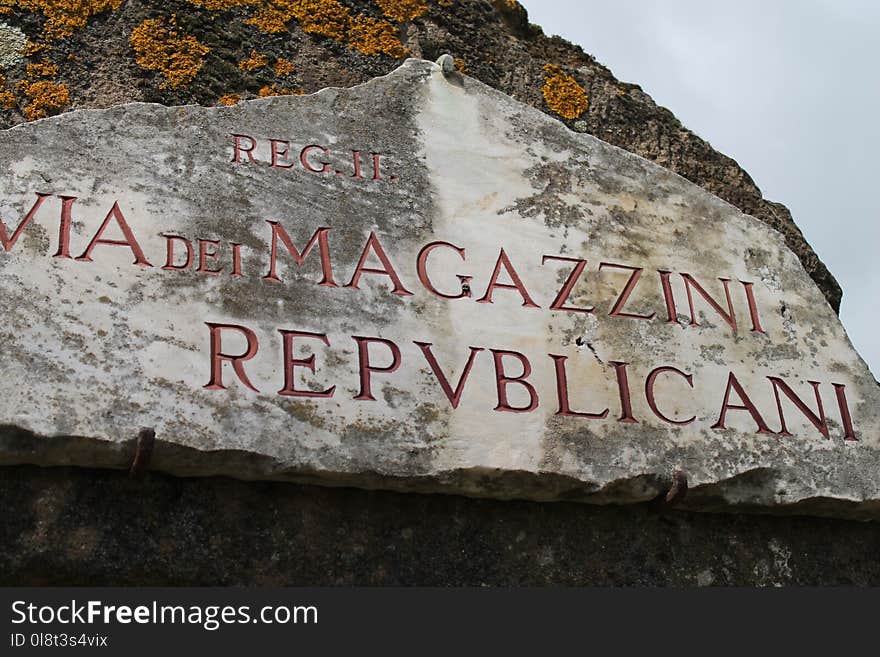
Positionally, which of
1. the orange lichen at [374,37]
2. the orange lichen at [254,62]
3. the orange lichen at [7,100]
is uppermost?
the orange lichen at [374,37]

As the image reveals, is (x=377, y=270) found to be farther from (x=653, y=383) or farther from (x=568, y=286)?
(x=653, y=383)

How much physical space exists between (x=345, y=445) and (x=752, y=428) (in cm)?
105

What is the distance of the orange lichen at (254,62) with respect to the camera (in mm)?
3721

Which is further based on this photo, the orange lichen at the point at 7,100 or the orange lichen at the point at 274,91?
the orange lichen at the point at 274,91

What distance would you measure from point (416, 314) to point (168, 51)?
131cm

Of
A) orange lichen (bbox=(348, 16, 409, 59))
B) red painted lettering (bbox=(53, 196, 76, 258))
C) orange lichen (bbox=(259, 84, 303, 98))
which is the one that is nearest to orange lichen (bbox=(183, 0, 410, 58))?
orange lichen (bbox=(348, 16, 409, 59))

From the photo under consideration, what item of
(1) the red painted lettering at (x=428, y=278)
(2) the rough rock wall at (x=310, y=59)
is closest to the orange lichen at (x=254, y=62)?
(2) the rough rock wall at (x=310, y=59)

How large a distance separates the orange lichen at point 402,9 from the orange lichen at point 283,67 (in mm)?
449

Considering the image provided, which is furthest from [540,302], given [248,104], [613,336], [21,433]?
[21,433]

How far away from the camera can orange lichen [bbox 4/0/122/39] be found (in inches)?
144

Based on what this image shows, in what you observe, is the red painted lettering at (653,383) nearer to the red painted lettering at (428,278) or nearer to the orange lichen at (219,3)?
the red painted lettering at (428,278)

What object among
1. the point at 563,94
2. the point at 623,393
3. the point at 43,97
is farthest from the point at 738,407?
the point at 43,97

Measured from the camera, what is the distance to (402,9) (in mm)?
4082

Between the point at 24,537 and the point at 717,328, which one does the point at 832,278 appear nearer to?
the point at 717,328
